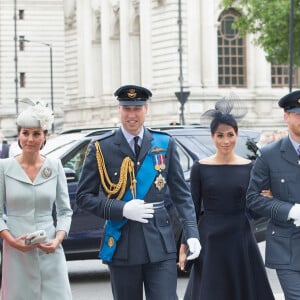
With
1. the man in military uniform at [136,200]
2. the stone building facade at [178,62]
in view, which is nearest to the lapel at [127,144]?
the man in military uniform at [136,200]

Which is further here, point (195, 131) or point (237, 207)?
point (195, 131)

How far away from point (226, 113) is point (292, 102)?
2.87 ft

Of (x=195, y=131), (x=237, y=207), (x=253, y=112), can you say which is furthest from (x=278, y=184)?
(x=253, y=112)

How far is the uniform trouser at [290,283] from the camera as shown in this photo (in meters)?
8.30

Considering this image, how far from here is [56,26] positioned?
85812 mm

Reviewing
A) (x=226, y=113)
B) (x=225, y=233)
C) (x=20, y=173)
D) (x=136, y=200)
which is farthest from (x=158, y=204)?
(x=226, y=113)

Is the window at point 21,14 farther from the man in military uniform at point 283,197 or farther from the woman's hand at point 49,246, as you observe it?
the woman's hand at point 49,246

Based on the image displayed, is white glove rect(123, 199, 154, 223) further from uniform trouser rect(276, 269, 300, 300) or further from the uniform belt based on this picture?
uniform trouser rect(276, 269, 300, 300)

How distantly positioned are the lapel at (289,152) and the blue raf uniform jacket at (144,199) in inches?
31.0

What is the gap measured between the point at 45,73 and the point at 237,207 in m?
76.8

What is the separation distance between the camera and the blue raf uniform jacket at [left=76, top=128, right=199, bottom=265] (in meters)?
8.15

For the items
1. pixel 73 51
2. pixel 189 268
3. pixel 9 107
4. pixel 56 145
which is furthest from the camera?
pixel 9 107

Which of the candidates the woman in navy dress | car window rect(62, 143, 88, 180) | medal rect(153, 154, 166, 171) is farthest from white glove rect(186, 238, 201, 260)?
car window rect(62, 143, 88, 180)

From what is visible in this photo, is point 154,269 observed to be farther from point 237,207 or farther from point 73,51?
point 73,51
